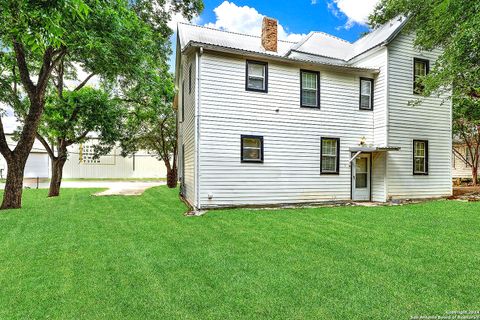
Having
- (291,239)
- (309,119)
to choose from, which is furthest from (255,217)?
(309,119)

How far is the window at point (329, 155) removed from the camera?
11430mm

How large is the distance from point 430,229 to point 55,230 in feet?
28.7

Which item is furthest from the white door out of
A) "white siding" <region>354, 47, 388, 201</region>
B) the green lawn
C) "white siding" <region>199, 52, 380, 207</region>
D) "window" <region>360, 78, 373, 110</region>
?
the green lawn

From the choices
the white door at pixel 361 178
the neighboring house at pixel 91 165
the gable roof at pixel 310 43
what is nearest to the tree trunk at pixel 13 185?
the gable roof at pixel 310 43

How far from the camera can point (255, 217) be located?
8484mm

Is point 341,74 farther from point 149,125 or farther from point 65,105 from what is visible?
point 149,125

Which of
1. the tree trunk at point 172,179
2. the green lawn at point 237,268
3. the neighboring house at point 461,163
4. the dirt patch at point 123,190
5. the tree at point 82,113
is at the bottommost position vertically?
the dirt patch at point 123,190

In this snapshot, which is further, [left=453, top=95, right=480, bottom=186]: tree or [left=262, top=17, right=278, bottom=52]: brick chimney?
[left=453, top=95, right=480, bottom=186]: tree

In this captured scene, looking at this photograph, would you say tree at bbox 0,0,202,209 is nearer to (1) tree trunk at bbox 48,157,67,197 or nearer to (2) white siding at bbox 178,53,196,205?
(2) white siding at bbox 178,53,196,205

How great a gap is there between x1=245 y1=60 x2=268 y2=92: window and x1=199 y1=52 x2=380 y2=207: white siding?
0.21 metres

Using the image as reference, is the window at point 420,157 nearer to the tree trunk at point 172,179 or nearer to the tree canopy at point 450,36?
the tree canopy at point 450,36

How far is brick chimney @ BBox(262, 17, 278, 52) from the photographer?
12.7m

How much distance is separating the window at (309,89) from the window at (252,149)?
235cm

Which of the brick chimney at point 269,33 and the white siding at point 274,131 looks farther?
the brick chimney at point 269,33
